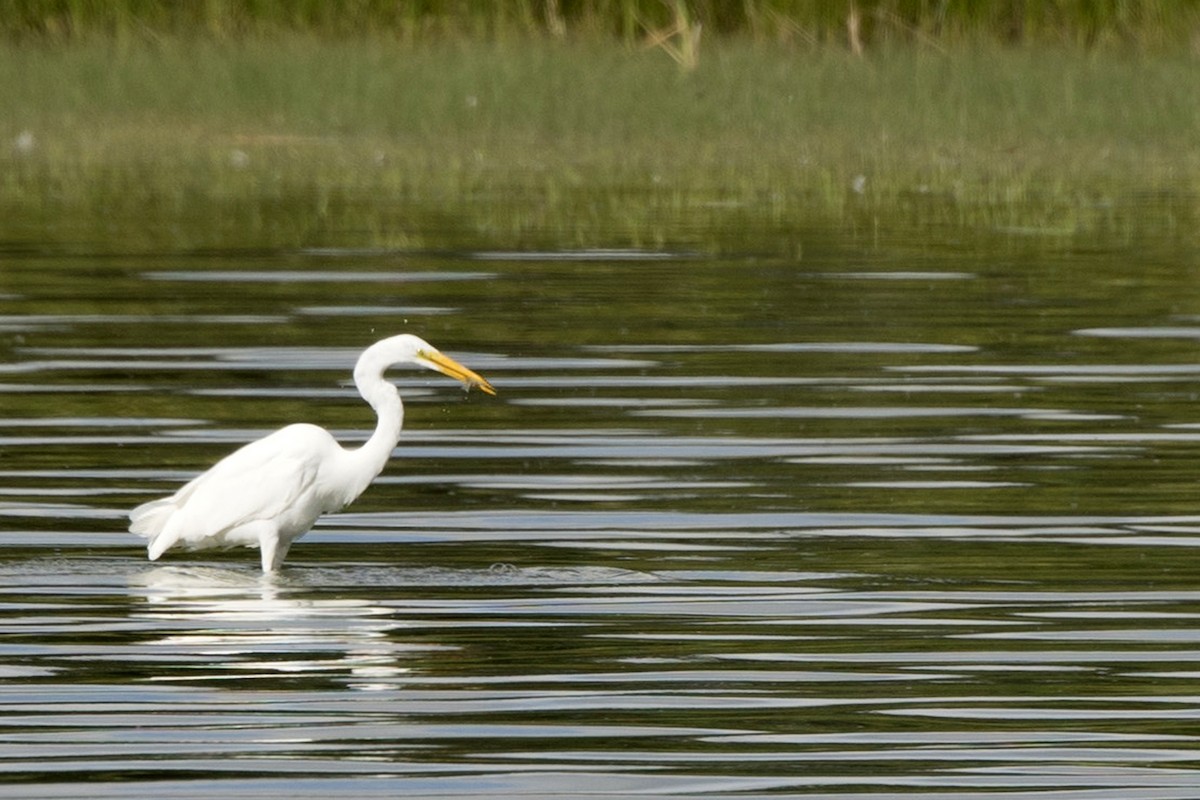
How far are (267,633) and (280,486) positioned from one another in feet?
3.46

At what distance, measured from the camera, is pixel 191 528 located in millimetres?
8336

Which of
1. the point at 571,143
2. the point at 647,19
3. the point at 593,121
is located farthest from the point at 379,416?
the point at 647,19

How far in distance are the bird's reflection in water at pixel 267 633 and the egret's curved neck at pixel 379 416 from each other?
459 millimetres

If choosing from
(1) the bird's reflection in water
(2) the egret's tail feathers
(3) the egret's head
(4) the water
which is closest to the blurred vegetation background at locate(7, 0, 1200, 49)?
(4) the water

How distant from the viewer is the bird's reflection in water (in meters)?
6.94

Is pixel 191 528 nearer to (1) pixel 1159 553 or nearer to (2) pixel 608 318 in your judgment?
(1) pixel 1159 553

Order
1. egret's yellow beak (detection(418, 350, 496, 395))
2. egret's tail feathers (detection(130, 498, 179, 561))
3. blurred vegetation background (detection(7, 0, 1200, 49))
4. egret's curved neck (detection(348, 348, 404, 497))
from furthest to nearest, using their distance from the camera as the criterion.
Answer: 1. blurred vegetation background (detection(7, 0, 1200, 49))
2. egret's yellow beak (detection(418, 350, 496, 395))
3. egret's curved neck (detection(348, 348, 404, 497))
4. egret's tail feathers (detection(130, 498, 179, 561))

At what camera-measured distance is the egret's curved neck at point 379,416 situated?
28.6ft

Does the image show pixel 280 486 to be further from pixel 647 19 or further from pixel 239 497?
pixel 647 19

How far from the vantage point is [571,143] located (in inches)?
808

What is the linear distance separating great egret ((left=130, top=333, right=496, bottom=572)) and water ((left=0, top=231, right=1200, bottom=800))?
0.14 metres

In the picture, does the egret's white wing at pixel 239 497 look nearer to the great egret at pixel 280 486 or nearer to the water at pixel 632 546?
the great egret at pixel 280 486

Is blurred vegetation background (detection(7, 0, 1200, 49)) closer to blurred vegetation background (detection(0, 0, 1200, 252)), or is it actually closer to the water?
blurred vegetation background (detection(0, 0, 1200, 252))

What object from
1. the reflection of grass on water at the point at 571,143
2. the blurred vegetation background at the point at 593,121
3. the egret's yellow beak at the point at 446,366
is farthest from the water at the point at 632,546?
the blurred vegetation background at the point at 593,121
